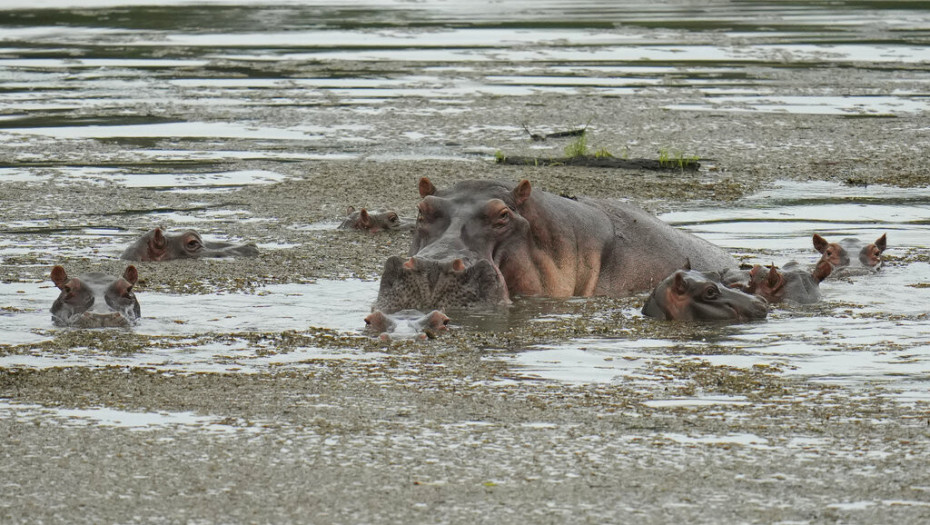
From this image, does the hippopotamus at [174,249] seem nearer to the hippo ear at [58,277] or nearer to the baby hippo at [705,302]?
the hippo ear at [58,277]

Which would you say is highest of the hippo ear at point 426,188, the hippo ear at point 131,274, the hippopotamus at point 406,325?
the hippo ear at point 426,188

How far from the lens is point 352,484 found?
473 centimetres

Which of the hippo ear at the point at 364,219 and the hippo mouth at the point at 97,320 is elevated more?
the hippo ear at the point at 364,219

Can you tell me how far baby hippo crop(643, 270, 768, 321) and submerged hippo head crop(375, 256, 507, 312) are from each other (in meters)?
0.84

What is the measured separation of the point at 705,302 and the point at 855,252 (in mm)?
1746

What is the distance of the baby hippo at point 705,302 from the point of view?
7.46 m

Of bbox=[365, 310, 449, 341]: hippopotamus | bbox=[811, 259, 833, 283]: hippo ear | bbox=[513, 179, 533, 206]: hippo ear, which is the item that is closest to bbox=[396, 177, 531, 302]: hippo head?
bbox=[513, 179, 533, 206]: hippo ear

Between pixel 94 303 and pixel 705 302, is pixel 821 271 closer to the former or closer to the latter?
pixel 705 302

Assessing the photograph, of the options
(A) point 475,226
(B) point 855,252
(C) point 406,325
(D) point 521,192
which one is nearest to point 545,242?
(D) point 521,192

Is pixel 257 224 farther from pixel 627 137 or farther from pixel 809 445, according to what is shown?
pixel 809 445

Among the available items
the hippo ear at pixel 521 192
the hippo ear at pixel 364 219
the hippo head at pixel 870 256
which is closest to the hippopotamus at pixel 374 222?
the hippo ear at pixel 364 219

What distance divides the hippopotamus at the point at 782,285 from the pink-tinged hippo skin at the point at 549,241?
0.33 m

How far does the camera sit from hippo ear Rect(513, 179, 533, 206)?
26.2 ft

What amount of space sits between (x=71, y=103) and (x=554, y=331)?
10804 millimetres
